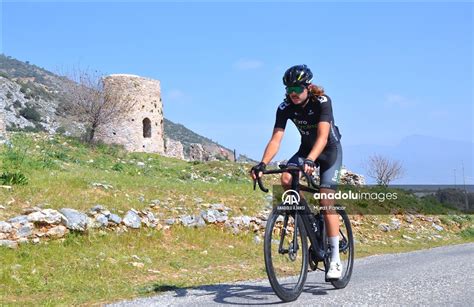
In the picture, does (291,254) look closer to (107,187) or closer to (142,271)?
(142,271)

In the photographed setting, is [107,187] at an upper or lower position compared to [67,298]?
upper

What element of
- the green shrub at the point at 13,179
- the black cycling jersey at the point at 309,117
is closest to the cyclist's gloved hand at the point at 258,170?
the black cycling jersey at the point at 309,117

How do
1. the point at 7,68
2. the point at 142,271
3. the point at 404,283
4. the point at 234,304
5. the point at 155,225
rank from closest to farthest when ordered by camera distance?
the point at 234,304 → the point at 404,283 → the point at 142,271 → the point at 155,225 → the point at 7,68

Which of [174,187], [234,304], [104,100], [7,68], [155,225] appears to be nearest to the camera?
[234,304]

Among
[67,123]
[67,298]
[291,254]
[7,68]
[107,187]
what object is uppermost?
[7,68]

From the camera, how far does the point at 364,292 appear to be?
600cm

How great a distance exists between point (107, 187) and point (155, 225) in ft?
7.50

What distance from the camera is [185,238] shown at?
1155cm

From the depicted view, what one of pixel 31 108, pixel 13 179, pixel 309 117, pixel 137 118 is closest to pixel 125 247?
pixel 13 179

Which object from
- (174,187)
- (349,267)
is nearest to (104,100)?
(174,187)

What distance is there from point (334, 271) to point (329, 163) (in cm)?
124

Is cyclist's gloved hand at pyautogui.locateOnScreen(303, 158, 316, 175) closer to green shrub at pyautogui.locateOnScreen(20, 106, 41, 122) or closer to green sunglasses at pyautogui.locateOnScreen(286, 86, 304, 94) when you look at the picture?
green sunglasses at pyautogui.locateOnScreen(286, 86, 304, 94)

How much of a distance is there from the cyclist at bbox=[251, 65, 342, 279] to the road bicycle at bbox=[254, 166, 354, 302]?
0.11 metres

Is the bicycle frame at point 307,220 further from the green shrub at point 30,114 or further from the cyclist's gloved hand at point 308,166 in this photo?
the green shrub at point 30,114
